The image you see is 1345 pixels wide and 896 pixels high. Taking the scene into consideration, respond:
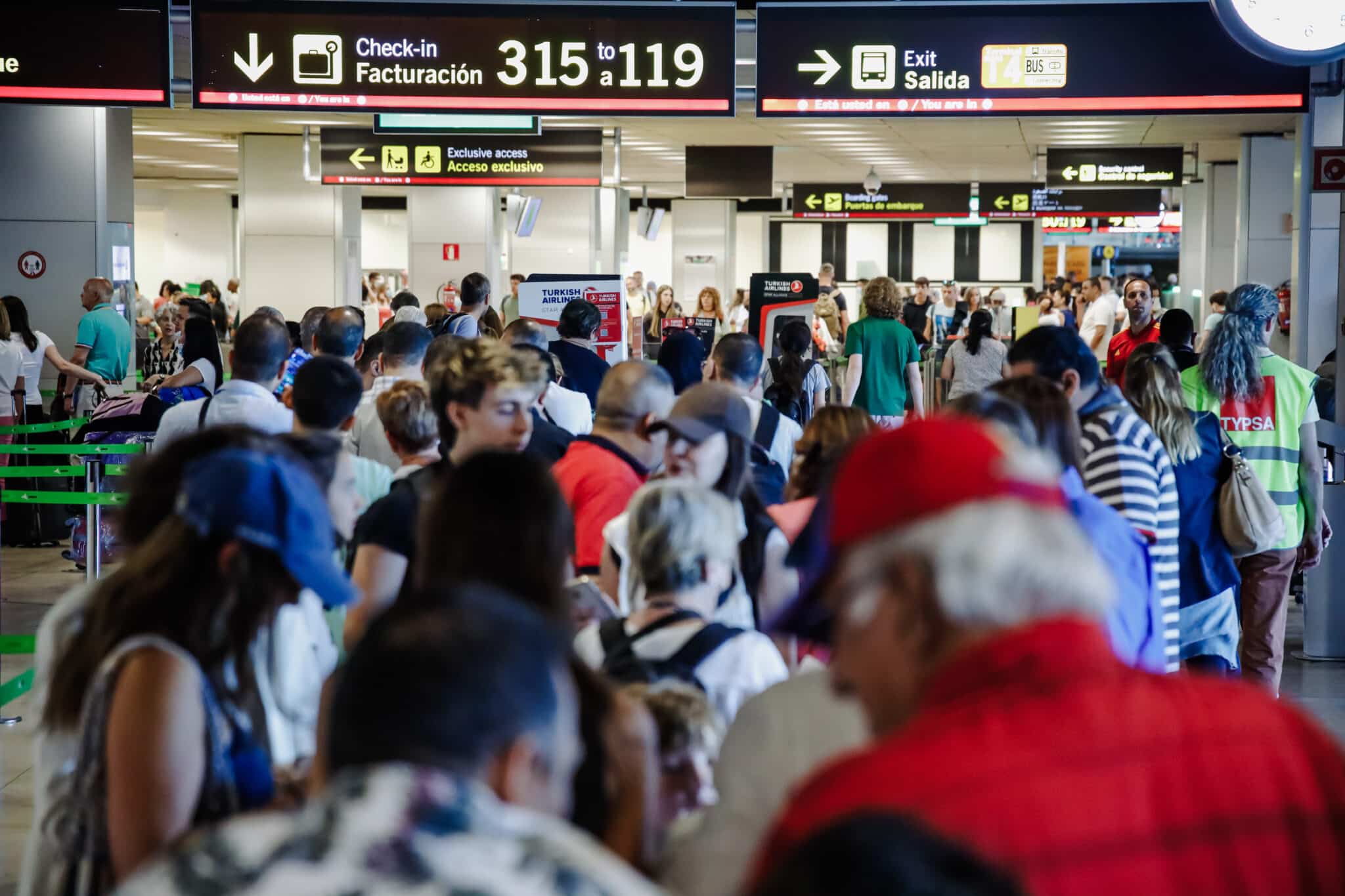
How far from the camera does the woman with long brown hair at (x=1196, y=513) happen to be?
5660 mm

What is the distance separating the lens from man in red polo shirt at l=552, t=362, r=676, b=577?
4.59 meters

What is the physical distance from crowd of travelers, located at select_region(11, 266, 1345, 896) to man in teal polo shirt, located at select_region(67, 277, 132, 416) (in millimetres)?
8443

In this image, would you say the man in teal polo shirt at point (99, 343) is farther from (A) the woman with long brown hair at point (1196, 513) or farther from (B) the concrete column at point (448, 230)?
(A) the woman with long brown hair at point (1196, 513)

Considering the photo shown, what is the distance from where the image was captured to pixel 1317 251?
13.1 meters

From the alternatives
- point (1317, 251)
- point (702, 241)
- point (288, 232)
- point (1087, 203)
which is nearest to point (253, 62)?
point (1317, 251)

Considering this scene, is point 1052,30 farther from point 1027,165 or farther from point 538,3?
point 1027,165

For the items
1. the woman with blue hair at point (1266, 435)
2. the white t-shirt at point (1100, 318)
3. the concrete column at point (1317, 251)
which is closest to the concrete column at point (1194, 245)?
the white t-shirt at point (1100, 318)

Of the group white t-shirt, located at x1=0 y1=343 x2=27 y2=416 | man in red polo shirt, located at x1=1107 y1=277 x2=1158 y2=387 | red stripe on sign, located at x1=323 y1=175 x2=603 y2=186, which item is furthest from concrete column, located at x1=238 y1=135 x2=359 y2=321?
man in red polo shirt, located at x1=1107 y1=277 x2=1158 y2=387

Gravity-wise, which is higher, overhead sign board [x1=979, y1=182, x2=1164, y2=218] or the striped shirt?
overhead sign board [x1=979, y1=182, x2=1164, y2=218]

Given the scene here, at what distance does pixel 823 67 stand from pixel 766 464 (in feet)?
12.2

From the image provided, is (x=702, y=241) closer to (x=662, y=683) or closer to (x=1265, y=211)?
(x=1265, y=211)

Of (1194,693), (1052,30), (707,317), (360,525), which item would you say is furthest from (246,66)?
(1194,693)

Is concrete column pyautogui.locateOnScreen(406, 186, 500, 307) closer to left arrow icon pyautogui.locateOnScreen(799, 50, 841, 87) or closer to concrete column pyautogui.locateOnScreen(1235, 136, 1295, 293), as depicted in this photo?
concrete column pyautogui.locateOnScreen(1235, 136, 1295, 293)

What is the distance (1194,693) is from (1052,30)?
7.70 metres
